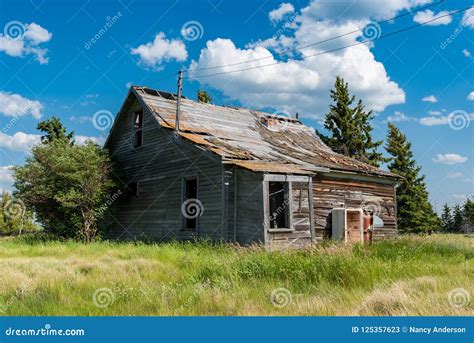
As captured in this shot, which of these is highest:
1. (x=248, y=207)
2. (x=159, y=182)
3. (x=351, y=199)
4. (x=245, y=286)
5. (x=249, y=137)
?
(x=249, y=137)

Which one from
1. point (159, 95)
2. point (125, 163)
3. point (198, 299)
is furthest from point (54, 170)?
point (198, 299)

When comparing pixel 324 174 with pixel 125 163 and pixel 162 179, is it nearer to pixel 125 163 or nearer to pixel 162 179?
pixel 162 179

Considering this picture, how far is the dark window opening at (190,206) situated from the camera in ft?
49.4

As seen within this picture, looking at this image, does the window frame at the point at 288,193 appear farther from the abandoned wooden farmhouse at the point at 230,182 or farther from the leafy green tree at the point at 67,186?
the leafy green tree at the point at 67,186

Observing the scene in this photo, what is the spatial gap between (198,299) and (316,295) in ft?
6.04

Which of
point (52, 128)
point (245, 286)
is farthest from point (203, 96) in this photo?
point (245, 286)

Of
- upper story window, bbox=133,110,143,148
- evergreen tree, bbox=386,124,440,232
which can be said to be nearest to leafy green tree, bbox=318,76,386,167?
evergreen tree, bbox=386,124,440,232

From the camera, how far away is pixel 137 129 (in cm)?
1891

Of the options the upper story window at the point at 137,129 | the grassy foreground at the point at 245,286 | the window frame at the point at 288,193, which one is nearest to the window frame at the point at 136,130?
the upper story window at the point at 137,129

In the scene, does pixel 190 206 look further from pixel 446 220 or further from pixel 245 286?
pixel 446 220

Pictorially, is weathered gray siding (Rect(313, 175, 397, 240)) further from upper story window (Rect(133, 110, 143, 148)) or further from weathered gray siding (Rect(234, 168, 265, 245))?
upper story window (Rect(133, 110, 143, 148))

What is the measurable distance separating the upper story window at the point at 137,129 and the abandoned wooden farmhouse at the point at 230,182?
0.05 m

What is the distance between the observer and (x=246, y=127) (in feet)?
66.3

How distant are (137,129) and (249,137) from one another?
508 cm
